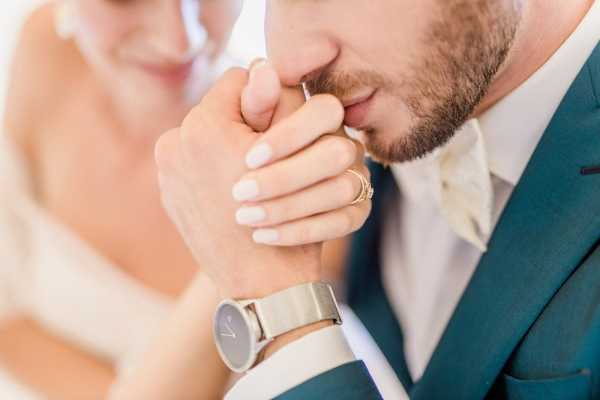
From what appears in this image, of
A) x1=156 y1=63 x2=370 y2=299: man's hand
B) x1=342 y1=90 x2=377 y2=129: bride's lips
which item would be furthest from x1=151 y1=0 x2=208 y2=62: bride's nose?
x1=342 y1=90 x2=377 y2=129: bride's lips

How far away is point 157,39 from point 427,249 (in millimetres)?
713

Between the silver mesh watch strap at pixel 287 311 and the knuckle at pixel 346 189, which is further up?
the knuckle at pixel 346 189

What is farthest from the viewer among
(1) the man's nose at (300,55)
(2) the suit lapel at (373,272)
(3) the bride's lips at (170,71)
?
(3) the bride's lips at (170,71)

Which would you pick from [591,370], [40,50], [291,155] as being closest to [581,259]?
[591,370]

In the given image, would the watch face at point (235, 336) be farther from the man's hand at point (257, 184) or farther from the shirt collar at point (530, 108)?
the shirt collar at point (530, 108)

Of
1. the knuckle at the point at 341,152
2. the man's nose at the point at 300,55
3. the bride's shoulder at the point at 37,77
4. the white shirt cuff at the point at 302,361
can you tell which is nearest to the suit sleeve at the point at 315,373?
the white shirt cuff at the point at 302,361

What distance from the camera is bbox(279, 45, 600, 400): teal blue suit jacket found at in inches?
39.6

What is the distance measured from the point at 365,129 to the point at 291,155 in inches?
7.0

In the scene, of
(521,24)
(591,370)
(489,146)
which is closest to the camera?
(591,370)

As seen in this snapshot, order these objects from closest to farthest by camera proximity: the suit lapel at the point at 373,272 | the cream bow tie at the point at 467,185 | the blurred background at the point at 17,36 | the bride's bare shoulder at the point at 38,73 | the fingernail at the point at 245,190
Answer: the fingernail at the point at 245,190 < the cream bow tie at the point at 467,185 < the suit lapel at the point at 373,272 < the blurred background at the point at 17,36 < the bride's bare shoulder at the point at 38,73

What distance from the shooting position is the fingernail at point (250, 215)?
3.33 feet

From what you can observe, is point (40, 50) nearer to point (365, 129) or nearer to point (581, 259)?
point (365, 129)

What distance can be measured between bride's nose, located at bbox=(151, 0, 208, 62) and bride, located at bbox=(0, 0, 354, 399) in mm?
173

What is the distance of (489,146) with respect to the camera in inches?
48.6
